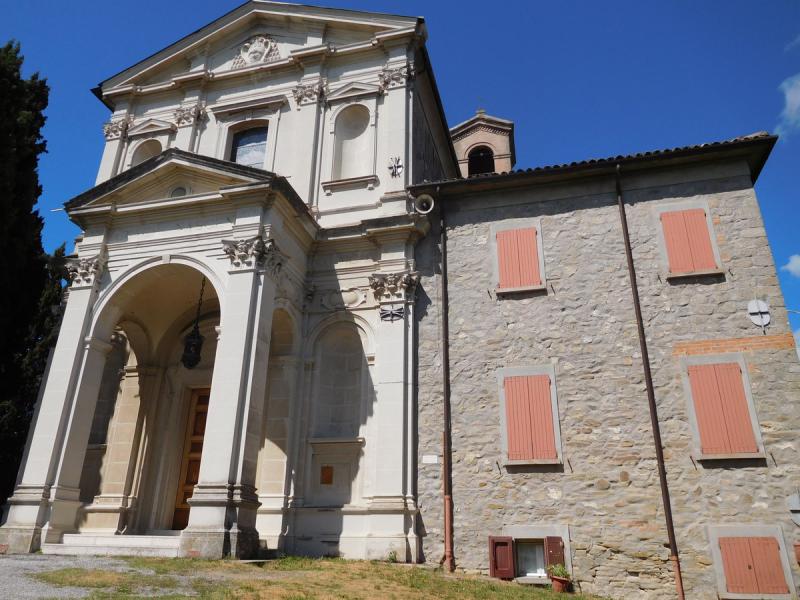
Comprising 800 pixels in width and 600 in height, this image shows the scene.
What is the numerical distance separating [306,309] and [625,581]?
8707 millimetres

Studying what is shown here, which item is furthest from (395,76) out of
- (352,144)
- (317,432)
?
(317,432)

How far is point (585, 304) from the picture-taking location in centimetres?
1286

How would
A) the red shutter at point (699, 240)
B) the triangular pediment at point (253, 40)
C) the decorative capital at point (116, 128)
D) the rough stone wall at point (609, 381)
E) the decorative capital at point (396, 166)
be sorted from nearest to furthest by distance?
the rough stone wall at point (609, 381) < the red shutter at point (699, 240) < the decorative capital at point (396, 166) < the triangular pediment at point (253, 40) < the decorative capital at point (116, 128)

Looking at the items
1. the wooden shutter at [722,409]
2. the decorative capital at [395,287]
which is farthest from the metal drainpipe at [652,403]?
the decorative capital at [395,287]

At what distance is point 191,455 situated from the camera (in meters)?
14.9

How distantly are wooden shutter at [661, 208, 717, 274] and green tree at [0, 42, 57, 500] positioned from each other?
14.7 metres

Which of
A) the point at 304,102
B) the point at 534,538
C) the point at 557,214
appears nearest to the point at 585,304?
the point at 557,214

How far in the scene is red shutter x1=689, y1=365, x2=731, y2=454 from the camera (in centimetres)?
1101

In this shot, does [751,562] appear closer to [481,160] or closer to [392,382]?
[392,382]

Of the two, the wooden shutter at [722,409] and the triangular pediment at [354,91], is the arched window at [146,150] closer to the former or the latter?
the triangular pediment at [354,91]

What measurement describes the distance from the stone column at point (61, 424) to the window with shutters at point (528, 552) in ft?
27.3

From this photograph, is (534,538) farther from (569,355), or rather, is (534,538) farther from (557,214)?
(557,214)

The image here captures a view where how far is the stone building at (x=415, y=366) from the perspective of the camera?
1089 centimetres

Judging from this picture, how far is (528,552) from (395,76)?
12.2 m
